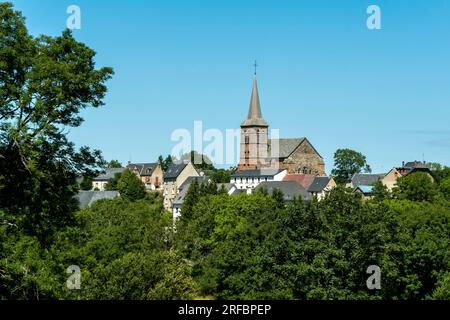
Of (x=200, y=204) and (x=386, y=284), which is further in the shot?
(x=200, y=204)

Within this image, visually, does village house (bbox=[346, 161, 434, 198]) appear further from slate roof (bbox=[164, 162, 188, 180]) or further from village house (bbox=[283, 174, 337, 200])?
slate roof (bbox=[164, 162, 188, 180])

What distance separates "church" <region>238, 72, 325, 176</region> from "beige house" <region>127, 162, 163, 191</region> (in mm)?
18392

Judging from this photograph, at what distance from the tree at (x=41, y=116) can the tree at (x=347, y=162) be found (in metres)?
139

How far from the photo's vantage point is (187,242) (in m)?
48.3

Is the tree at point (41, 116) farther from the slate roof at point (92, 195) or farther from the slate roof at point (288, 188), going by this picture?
the slate roof at point (288, 188)

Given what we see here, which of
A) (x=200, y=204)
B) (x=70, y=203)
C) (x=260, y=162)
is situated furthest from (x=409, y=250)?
(x=260, y=162)

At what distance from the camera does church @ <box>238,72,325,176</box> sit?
154 meters

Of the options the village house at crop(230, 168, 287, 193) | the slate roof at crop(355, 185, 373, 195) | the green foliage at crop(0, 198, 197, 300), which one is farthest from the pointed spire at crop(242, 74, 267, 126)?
the green foliage at crop(0, 198, 197, 300)

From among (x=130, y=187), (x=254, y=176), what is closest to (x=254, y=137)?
(x=254, y=176)

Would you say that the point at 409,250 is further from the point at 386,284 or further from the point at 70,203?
the point at 70,203

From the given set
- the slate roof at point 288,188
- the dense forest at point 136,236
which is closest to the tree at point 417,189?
the slate roof at point 288,188

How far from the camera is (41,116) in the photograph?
16.4 m
